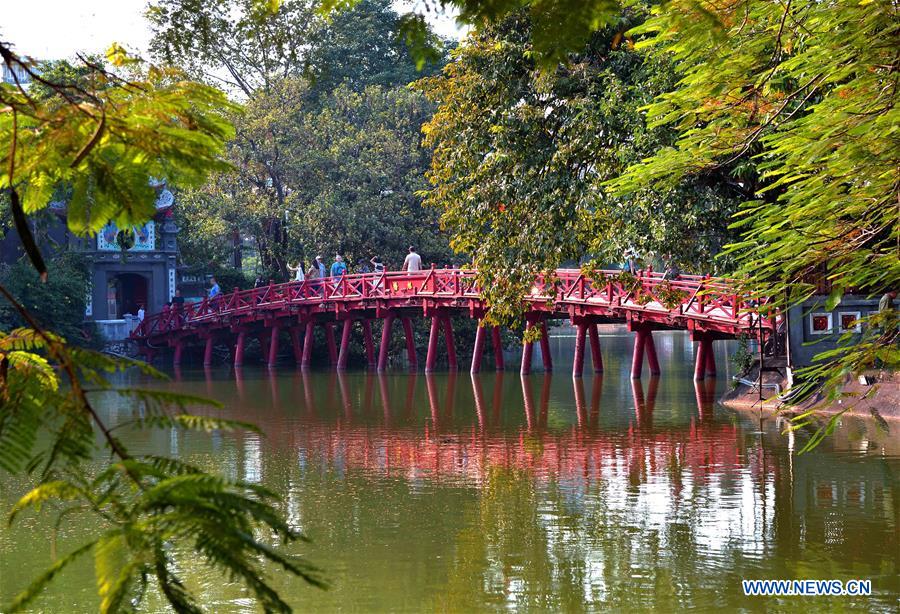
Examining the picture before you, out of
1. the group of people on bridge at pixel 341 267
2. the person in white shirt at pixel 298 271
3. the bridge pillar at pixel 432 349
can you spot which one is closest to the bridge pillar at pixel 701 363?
the bridge pillar at pixel 432 349

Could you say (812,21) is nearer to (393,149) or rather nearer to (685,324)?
(685,324)

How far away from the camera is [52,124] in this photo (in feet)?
11.4

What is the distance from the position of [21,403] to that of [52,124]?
2.51ft

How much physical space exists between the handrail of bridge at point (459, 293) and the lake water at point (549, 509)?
1.94m

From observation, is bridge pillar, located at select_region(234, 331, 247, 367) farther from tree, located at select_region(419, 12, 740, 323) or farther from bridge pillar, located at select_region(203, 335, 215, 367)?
tree, located at select_region(419, 12, 740, 323)

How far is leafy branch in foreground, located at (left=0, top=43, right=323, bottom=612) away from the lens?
112 inches

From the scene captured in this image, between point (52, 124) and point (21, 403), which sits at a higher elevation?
point (52, 124)

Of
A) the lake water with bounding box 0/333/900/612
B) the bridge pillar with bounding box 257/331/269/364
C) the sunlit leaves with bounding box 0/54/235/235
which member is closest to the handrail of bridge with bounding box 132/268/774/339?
the bridge pillar with bounding box 257/331/269/364

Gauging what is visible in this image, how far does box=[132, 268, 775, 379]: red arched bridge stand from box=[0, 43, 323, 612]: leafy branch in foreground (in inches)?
598

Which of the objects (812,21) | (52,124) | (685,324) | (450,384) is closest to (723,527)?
(812,21)

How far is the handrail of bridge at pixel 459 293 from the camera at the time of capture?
2036 centimetres

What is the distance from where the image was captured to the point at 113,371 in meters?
3.54

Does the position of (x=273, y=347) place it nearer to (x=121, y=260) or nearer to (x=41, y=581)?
(x=121, y=260)

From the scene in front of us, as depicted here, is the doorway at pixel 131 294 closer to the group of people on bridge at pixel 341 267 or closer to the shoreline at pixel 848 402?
the group of people on bridge at pixel 341 267
